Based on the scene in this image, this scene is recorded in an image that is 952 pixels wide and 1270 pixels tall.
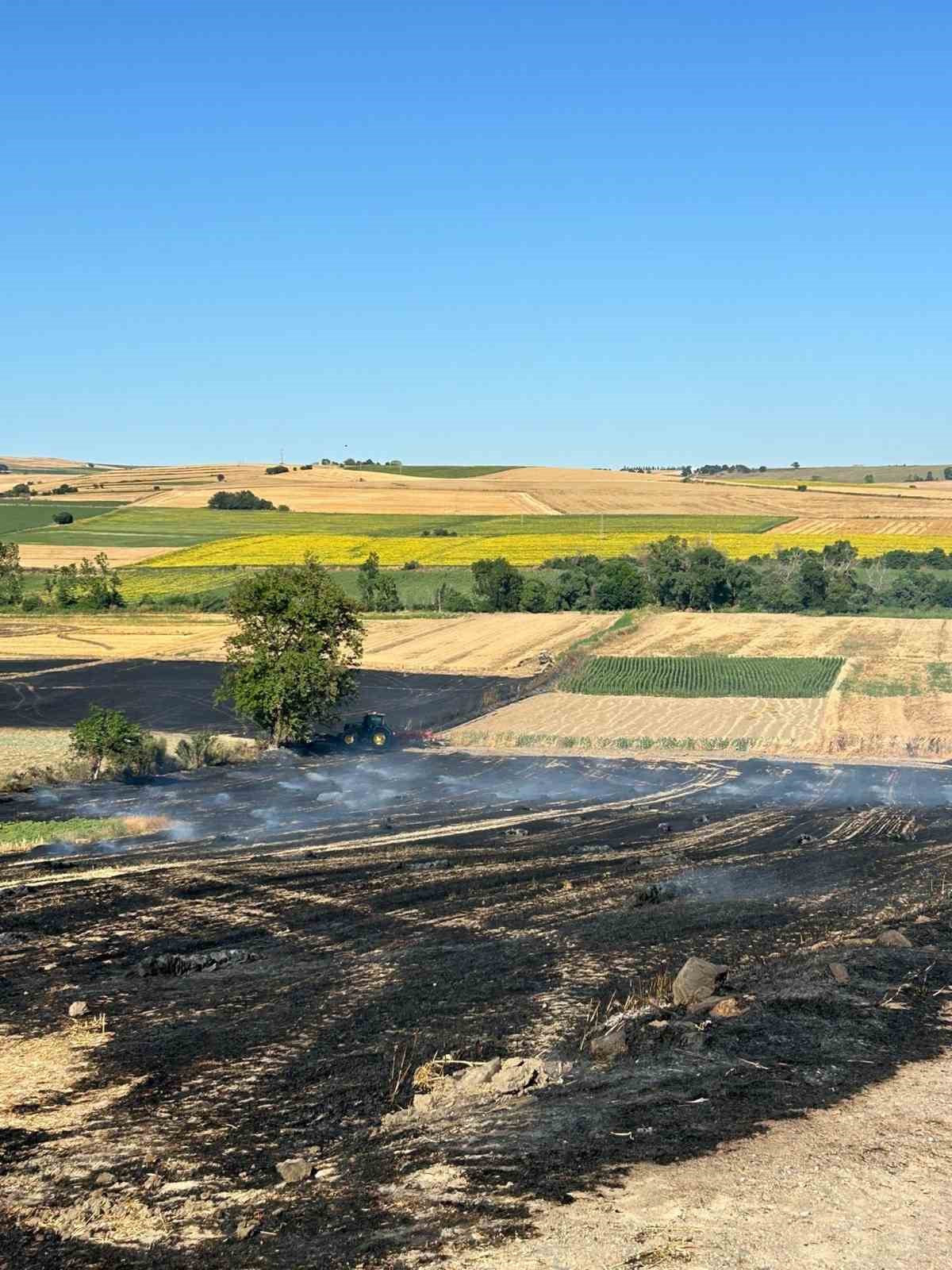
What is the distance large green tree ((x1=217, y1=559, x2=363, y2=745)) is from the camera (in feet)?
172

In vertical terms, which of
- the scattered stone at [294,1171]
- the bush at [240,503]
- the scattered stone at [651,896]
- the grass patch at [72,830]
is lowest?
the grass patch at [72,830]

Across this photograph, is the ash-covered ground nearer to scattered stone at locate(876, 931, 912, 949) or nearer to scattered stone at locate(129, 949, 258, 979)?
scattered stone at locate(129, 949, 258, 979)

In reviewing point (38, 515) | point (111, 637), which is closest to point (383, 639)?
point (111, 637)

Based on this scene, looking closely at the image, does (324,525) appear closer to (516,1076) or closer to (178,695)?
(178,695)

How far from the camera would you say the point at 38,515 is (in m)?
161

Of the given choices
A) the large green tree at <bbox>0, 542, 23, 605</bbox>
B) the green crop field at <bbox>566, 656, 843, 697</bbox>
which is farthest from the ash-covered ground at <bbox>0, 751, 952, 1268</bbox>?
the large green tree at <bbox>0, 542, 23, 605</bbox>

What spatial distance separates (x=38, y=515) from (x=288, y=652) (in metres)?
118

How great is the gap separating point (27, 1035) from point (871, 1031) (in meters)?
11.7

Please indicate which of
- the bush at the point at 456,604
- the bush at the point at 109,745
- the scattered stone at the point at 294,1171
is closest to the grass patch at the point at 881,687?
the bush at the point at 109,745

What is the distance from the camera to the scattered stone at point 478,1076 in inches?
675

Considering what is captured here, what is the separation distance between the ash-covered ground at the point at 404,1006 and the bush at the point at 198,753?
939cm

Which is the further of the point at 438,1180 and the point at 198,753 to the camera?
the point at 198,753

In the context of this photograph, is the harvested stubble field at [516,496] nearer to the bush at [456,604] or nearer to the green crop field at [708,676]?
the bush at [456,604]

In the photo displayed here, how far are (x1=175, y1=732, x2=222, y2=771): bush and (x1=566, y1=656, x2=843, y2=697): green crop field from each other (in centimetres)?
2316
